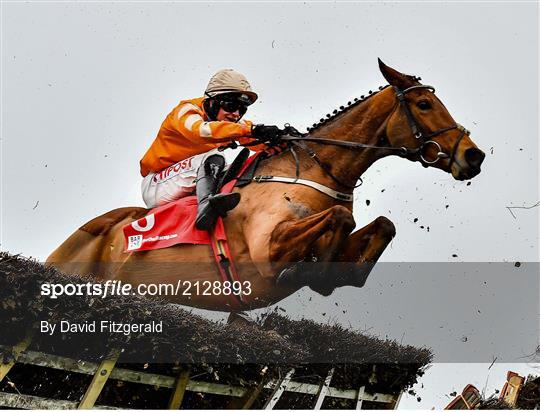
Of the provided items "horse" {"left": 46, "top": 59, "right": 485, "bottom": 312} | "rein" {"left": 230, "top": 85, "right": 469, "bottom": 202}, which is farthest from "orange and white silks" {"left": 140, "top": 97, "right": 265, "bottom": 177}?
"horse" {"left": 46, "top": 59, "right": 485, "bottom": 312}

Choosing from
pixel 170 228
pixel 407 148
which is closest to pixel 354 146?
pixel 407 148

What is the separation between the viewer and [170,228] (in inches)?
310

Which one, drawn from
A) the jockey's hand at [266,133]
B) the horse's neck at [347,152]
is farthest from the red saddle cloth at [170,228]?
the horse's neck at [347,152]

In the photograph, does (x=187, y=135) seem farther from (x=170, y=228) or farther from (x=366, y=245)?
(x=366, y=245)

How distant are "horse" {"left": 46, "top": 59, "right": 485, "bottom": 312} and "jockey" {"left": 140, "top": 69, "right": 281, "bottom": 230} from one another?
0.79 ft

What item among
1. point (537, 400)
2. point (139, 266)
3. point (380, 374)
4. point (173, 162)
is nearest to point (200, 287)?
point (139, 266)

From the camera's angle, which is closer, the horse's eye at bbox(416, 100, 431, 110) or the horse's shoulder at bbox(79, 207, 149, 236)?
the horse's eye at bbox(416, 100, 431, 110)

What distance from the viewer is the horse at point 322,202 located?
22.3ft

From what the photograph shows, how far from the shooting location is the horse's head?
7109mm

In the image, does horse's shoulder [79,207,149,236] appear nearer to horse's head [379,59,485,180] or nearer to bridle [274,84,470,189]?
bridle [274,84,470,189]

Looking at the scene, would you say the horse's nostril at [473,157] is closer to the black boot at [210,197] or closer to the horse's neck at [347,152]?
the horse's neck at [347,152]

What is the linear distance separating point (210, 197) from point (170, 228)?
64 centimetres

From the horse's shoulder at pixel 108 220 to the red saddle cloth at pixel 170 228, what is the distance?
1.70 feet

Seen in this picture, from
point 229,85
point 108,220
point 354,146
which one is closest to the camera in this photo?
point 354,146
